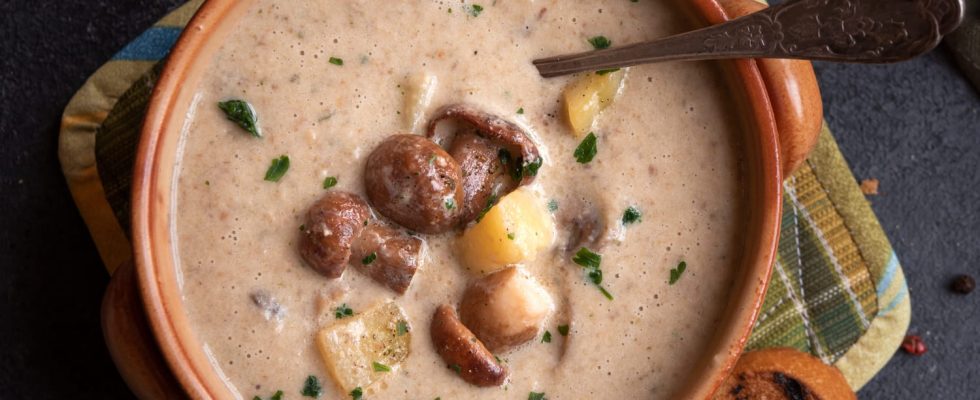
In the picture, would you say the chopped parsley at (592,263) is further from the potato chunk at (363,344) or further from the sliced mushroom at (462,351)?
the potato chunk at (363,344)

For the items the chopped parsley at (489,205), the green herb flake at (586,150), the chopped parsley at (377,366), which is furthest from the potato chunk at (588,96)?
the chopped parsley at (377,366)

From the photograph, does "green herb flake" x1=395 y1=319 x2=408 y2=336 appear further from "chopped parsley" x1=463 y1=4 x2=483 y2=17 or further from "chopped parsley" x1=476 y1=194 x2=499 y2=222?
"chopped parsley" x1=463 y1=4 x2=483 y2=17

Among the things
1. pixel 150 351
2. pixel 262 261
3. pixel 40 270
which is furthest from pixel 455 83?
pixel 40 270

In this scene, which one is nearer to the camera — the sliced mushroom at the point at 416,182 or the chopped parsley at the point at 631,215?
the sliced mushroom at the point at 416,182

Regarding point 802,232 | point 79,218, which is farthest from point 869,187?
point 79,218

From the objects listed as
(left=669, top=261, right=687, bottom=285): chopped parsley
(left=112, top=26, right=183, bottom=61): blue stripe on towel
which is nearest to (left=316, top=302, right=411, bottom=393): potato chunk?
(left=669, top=261, right=687, bottom=285): chopped parsley

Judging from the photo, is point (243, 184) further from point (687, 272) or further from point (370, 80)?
point (687, 272)
